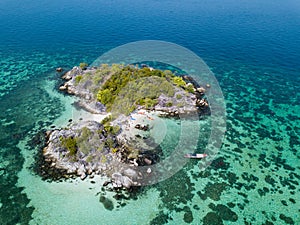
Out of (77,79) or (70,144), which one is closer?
(70,144)

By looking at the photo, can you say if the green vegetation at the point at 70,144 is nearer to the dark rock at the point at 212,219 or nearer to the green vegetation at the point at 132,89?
the green vegetation at the point at 132,89

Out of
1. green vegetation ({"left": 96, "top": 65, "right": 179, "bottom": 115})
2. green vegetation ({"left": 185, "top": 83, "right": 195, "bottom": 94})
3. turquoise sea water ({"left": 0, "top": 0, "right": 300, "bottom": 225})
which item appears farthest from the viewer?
green vegetation ({"left": 185, "top": 83, "right": 195, "bottom": 94})

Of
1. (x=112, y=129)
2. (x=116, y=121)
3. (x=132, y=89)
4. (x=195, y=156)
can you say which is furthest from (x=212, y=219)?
(x=132, y=89)

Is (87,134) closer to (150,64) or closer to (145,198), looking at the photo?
(145,198)

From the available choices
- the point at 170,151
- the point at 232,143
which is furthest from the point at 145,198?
the point at 232,143

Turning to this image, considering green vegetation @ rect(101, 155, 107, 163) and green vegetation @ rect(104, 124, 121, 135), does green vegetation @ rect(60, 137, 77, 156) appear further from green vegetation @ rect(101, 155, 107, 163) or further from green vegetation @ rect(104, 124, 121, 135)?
green vegetation @ rect(104, 124, 121, 135)

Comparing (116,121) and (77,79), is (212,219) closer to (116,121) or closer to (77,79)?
(116,121)

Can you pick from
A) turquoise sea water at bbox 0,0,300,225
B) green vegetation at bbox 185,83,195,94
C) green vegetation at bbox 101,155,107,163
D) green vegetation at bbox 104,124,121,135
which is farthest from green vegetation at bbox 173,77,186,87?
green vegetation at bbox 101,155,107,163
